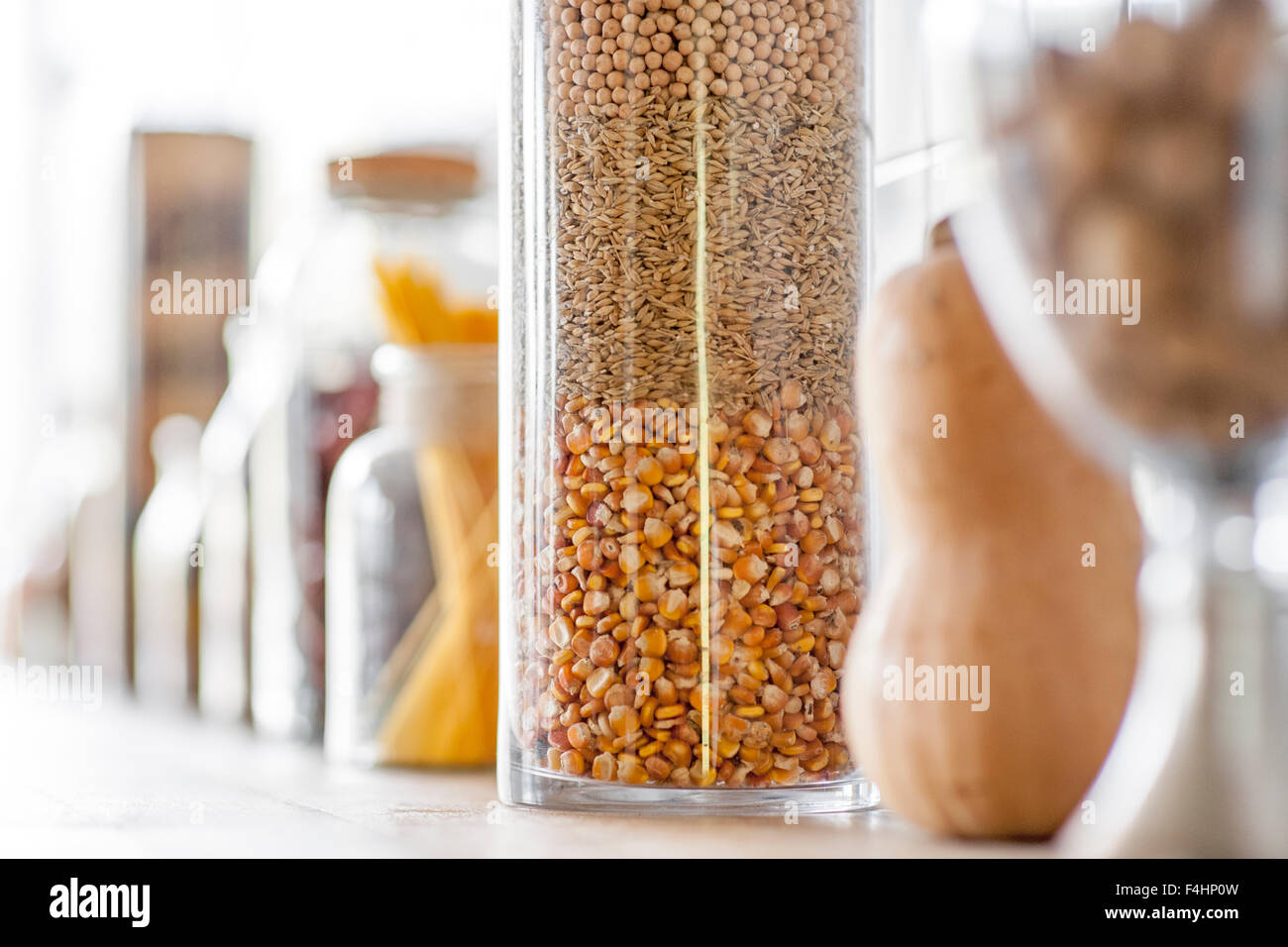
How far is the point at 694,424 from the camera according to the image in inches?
18.2

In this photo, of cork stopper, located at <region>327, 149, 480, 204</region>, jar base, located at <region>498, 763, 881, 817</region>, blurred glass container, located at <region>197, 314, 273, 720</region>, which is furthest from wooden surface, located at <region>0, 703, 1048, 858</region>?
cork stopper, located at <region>327, 149, 480, 204</region>

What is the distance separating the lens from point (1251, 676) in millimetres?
302

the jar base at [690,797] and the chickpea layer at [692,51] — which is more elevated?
the chickpea layer at [692,51]

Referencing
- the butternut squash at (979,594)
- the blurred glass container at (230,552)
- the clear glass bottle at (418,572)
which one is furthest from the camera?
the blurred glass container at (230,552)

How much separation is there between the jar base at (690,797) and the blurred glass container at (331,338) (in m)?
0.31

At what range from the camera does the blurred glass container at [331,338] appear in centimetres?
77

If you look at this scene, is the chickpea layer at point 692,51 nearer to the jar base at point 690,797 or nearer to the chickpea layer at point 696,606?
the chickpea layer at point 696,606

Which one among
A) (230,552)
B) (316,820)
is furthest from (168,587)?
(316,820)

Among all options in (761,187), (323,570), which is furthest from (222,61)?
(761,187)

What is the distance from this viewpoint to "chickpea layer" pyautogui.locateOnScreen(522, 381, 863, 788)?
0.46m

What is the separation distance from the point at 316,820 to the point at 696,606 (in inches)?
5.7

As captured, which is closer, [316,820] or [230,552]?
[316,820]

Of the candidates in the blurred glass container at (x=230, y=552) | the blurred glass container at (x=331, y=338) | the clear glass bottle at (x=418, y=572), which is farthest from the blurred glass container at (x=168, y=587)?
the clear glass bottle at (x=418, y=572)

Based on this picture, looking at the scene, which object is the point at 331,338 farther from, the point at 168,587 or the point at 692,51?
the point at 692,51
